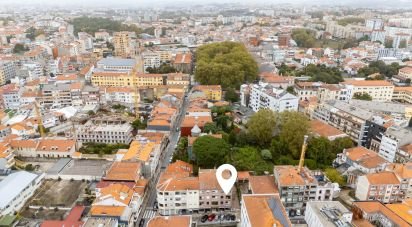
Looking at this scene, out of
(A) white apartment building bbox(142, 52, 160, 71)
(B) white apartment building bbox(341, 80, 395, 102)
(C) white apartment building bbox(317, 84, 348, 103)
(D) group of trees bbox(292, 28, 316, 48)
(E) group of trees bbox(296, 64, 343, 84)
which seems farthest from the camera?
(D) group of trees bbox(292, 28, 316, 48)

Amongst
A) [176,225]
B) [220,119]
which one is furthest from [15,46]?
[176,225]

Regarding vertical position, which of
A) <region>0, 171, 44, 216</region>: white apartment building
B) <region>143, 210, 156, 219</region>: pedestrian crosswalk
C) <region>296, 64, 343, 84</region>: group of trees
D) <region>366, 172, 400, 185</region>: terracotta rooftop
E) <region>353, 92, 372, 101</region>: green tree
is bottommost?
<region>143, 210, 156, 219</region>: pedestrian crosswalk

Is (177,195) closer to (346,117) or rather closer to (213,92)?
(346,117)

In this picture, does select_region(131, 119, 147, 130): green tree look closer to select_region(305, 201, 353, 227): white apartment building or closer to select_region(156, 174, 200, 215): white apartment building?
select_region(156, 174, 200, 215): white apartment building

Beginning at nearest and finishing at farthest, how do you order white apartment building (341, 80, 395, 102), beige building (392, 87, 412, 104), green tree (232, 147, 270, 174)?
green tree (232, 147, 270, 174)
white apartment building (341, 80, 395, 102)
beige building (392, 87, 412, 104)

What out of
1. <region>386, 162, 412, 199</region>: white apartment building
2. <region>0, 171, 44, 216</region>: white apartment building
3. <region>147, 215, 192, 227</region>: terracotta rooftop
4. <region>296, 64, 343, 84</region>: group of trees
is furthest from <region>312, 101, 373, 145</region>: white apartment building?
<region>0, 171, 44, 216</region>: white apartment building

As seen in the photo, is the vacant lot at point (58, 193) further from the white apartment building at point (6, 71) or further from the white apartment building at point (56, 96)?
the white apartment building at point (6, 71)

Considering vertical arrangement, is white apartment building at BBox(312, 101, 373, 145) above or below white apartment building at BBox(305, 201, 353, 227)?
above
